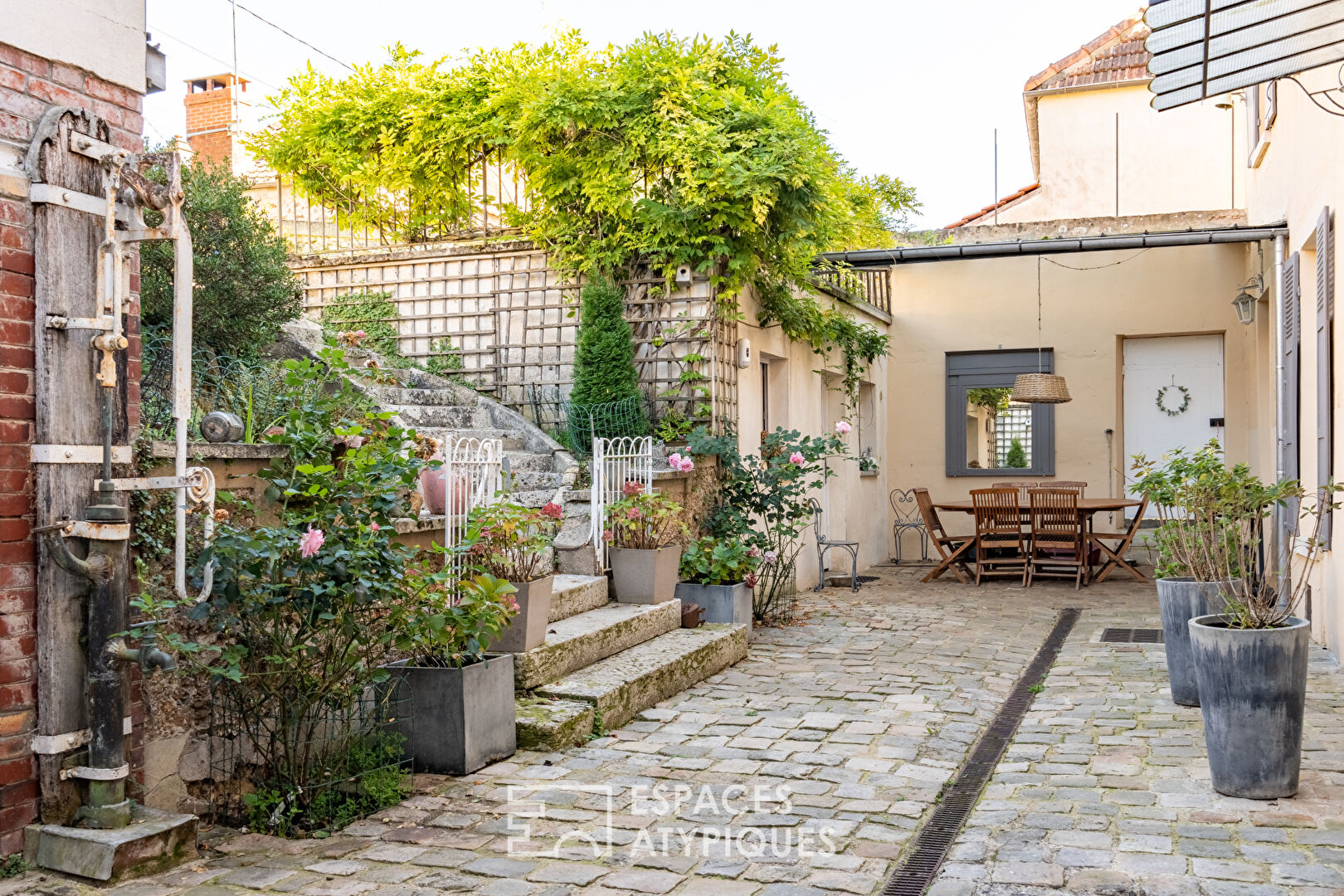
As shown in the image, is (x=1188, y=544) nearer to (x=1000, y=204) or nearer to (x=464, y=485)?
(x=464, y=485)

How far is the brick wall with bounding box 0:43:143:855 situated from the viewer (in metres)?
3.10

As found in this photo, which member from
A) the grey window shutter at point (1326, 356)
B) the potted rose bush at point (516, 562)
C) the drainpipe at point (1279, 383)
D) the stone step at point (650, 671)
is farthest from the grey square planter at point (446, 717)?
the drainpipe at point (1279, 383)

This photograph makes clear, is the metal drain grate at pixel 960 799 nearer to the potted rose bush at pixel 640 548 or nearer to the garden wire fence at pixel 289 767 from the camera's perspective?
the garden wire fence at pixel 289 767

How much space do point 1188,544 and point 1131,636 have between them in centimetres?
298

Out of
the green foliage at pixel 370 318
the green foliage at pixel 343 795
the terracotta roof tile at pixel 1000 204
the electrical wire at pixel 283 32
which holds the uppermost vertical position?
the electrical wire at pixel 283 32

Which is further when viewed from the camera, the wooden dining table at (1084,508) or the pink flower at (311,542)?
the wooden dining table at (1084,508)

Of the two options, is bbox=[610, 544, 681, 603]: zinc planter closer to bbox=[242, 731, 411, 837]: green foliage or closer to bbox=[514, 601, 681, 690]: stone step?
bbox=[514, 601, 681, 690]: stone step

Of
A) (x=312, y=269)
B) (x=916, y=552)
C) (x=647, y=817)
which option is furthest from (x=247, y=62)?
(x=647, y=817)

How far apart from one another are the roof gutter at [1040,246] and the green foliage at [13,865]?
329 inches

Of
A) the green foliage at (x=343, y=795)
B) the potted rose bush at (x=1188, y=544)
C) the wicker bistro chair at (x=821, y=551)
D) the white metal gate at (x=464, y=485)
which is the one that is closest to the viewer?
the green foliage at (x=343, y=795)

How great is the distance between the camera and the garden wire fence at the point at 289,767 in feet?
12.2

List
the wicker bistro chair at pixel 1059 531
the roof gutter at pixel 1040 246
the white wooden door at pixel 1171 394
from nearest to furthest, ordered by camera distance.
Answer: the roof gutter at pixel 1040 246
the wicker bistro chair at pixel 1059 531
the white wooden door at pixel 1171 394

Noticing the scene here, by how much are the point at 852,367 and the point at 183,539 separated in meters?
8.89

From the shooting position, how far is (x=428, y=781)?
421cm
